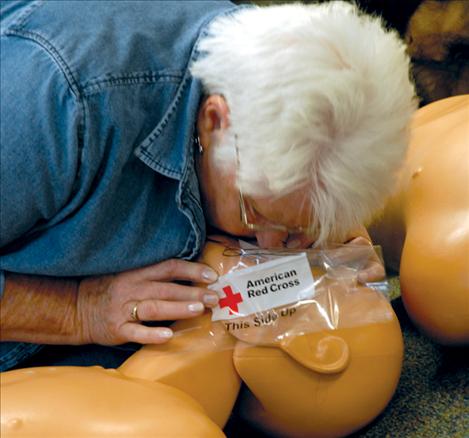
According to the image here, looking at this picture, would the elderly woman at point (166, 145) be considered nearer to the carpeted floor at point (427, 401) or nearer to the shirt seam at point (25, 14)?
the shirt seam at point (25, 14)

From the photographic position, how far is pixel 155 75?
2.79ft

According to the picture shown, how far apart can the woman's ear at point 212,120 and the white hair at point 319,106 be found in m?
0.02

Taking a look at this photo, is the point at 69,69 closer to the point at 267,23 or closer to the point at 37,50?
the point at 37,50

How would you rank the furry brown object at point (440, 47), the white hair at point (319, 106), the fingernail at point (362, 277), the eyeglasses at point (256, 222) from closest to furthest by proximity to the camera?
the white hair at point (319, 106) → the eyeglasses at point (256, 222) → the fingernail at point (362, 277) → the furry brown object at point (440, 47)

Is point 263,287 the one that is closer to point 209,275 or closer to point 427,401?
point 209,275

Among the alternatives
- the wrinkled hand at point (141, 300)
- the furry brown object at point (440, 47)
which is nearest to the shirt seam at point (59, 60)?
the wrinkled hand at point (141, 300)

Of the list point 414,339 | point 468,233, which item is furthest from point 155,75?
point 414,339

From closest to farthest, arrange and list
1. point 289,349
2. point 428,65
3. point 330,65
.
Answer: point 330,65
point 289,349
point 428,65

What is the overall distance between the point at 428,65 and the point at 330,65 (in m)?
0.87

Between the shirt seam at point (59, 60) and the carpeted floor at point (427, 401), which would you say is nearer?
the shirt seam at point (59, 60)

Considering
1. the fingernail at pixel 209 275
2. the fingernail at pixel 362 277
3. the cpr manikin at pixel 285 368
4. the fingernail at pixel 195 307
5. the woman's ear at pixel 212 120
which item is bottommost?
the cpr manikin at pixel 285 368

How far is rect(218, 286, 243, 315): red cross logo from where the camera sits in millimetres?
908

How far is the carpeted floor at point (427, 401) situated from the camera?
3.11 feet

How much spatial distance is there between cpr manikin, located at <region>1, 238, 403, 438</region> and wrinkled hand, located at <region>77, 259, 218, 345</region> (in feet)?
0.09
